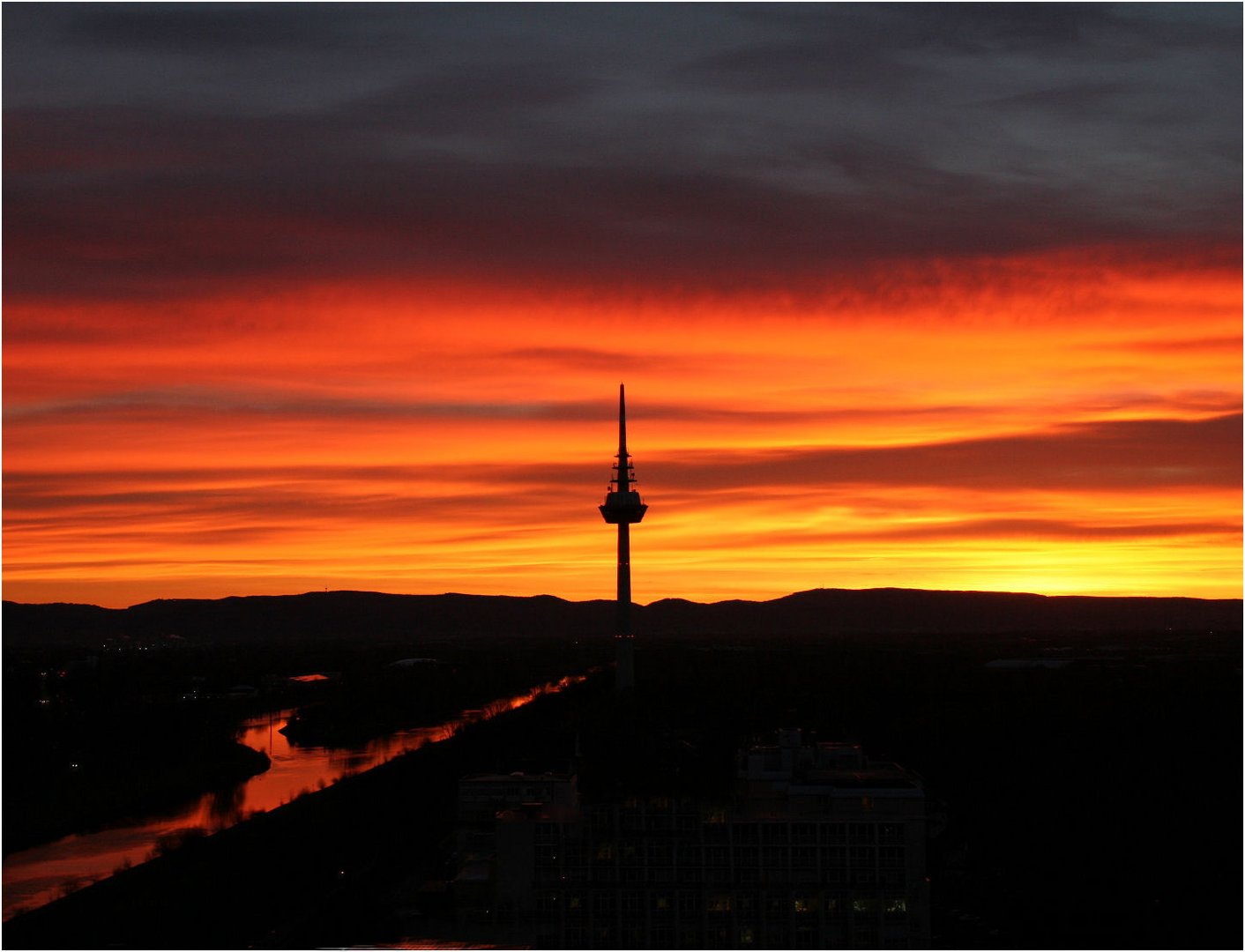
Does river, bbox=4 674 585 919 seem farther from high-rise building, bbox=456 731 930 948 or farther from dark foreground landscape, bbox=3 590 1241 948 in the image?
high-rise building, bbox=456 731 930 948

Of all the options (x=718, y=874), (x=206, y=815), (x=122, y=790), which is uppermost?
(x=718, y=874)

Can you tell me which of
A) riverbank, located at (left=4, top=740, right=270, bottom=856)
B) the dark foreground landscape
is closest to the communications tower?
the dark foreground landscape

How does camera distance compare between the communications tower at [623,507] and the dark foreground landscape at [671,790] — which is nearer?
the dark foreground landscape at [671,790]

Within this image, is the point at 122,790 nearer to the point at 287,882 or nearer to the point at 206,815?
the point at 206,815

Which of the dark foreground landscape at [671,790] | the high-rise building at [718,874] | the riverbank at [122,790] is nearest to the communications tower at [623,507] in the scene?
the dark foreground landscape at [671,790]

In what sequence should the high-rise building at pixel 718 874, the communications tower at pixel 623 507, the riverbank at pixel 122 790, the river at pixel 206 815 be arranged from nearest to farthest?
the high-rise building at pixel 718 874 → the river at pixel 206 815 → the riverbank at pixel 122 790 → the communications tower at pixel 623 507

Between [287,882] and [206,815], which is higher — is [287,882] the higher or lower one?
the lower one

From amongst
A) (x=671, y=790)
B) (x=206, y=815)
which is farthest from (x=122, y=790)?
(x=671, y=790)

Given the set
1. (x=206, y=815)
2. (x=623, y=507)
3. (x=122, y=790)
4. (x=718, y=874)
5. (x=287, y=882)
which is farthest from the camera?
(x=623, y=507)

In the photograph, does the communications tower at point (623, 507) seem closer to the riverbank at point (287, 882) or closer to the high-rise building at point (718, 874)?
the riverbank at point (287, 882)
